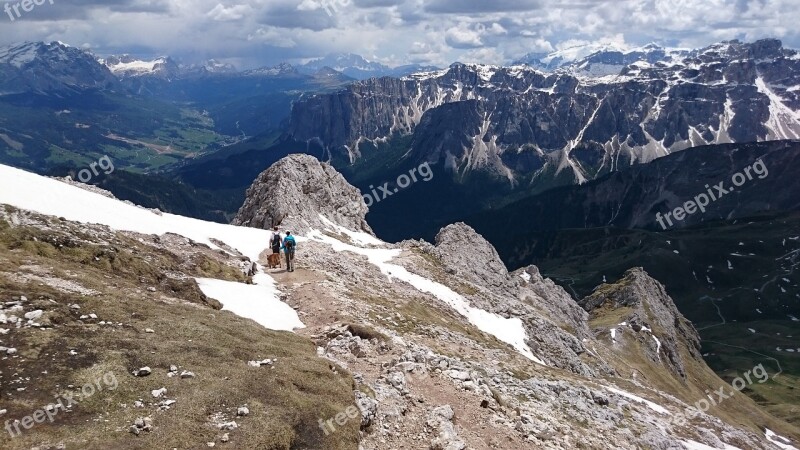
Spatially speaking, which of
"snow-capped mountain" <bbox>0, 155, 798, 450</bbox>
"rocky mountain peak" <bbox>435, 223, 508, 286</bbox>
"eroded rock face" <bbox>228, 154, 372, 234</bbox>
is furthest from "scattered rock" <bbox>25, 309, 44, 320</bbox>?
"rocky mountain peak" <bbox>435, 223, 508, 286</bbox>

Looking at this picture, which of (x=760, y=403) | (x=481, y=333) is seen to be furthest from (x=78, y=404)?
(x=760, y=403)

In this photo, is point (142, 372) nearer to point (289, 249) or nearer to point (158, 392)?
point (158, 392)

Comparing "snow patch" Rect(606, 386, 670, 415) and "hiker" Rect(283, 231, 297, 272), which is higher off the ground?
"hiker" Rect(283, 231, 297, 272)

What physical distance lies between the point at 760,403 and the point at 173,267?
220372 mm

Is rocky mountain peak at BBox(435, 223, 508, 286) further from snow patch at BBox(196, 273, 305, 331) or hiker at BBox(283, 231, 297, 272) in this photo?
snow patch at BBox(196, 273, 305, 331)

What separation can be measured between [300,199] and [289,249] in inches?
1763

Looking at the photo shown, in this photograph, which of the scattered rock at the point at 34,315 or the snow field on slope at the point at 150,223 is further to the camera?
the snow field on slope at the point at 150,223

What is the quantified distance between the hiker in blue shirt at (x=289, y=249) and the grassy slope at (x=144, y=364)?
1473cm

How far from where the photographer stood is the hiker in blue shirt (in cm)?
4898

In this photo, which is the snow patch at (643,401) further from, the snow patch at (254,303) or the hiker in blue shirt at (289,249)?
the snow patch at (254,303)

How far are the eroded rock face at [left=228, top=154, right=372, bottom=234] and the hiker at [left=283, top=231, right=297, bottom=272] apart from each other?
25592 mm

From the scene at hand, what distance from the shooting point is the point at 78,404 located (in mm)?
20422

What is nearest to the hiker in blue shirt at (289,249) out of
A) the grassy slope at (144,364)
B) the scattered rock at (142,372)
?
the grassy slope at (144,364)

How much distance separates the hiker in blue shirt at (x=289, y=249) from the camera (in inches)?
1928
